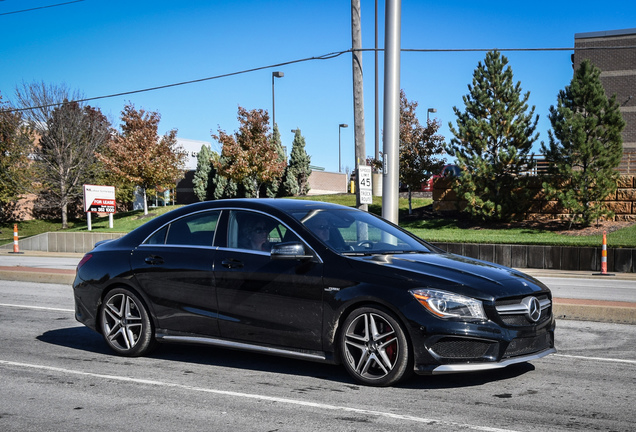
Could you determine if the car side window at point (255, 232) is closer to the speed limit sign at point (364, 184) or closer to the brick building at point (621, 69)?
the speed limit sign at point (364, 184)

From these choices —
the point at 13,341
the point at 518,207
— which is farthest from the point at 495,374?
the point at 518,207

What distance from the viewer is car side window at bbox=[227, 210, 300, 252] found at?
20.9 feet

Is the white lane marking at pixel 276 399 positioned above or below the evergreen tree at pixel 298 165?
below

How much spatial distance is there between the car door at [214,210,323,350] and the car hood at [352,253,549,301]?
573mm

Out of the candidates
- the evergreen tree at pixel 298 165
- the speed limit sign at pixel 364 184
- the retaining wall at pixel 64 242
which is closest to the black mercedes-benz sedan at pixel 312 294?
the speed limit sign at pixel 364 184

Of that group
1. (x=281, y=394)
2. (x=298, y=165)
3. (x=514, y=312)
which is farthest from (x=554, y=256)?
(x=298, y=165)

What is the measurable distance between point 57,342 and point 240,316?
2.77m

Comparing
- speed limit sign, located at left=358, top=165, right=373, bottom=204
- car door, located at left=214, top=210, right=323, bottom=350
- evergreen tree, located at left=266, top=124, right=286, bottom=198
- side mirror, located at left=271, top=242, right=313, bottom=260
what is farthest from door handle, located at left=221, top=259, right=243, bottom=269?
evergreen tree, located at left=266, top=124, right=286, bottom=198

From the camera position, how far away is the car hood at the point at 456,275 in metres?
5.39

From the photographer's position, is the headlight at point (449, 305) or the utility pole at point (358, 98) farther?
the utility pole at point (358, 98)

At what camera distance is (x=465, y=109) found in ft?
94.6

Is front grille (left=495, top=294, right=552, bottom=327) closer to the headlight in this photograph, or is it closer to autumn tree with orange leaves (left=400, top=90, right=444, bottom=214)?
the headlight

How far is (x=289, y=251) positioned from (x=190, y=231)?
148 centimetres

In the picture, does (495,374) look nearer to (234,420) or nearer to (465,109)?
(234,420)
